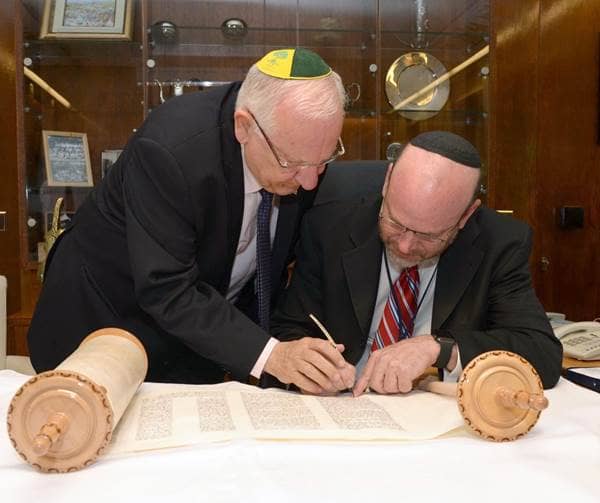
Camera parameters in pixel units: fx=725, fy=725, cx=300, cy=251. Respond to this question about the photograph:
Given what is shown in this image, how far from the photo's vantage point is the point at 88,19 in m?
4.11

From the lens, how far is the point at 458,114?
171 inches

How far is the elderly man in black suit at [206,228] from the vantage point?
5.53 ft

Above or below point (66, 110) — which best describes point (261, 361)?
below

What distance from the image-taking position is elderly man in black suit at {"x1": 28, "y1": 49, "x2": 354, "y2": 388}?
1.68 meters

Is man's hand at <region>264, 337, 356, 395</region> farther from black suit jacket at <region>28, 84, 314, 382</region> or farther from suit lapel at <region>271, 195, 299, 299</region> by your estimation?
suit lapel at <region>271, 195, 299, 299</region>

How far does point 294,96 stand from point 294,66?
10 centimetres

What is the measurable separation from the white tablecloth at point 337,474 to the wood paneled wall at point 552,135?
3389 millimetres

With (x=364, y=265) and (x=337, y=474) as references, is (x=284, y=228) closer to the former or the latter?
(x=364, y=265)

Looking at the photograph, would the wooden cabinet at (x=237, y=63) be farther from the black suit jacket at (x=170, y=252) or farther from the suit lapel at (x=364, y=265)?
the suit lapel at (x=364, y=265)

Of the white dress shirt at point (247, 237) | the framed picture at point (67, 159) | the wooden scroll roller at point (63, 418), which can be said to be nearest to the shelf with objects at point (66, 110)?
the framed picture at point (67, 159)

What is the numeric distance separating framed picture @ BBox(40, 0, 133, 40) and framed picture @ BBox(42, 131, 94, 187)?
0.56 m

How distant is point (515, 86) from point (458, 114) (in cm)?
45

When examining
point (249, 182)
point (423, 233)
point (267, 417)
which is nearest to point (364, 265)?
point (423, 233)

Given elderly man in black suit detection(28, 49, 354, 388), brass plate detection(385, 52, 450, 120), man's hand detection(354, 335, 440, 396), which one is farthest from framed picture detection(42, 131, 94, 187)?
man's hand detection(354, 335, 440, 396)
